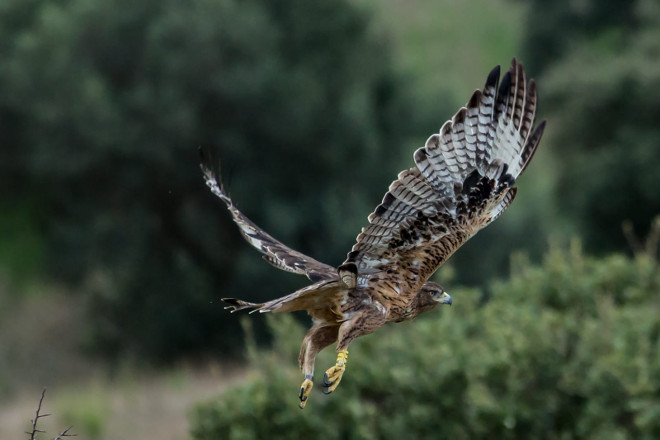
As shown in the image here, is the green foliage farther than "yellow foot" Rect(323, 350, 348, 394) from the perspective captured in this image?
Yes

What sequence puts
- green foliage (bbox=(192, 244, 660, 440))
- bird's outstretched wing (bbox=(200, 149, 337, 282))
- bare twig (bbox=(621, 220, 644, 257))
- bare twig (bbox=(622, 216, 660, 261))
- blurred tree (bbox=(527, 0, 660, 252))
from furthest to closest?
blurred tree (bbox=(527, 0, 660, 252)) → bare twig (bbox=(621, 220, 644, 257)) → bare twig (bbox=(622, 216, 660, 261)) → green foliage (bbox=(192, 244, 660, 440)) → bird's outstretched wing (bbox=(200, 149, 337, 282))

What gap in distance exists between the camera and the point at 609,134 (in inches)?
968

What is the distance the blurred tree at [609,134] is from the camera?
2381 centimetres

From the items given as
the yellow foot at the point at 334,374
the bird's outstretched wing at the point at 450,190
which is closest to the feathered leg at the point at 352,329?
the yellow foot at the point at 334,374

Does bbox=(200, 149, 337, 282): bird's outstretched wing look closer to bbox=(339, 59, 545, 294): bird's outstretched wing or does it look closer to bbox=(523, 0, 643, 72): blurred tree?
bbox=(339, 59, 545, 294): bird's outstretched wing

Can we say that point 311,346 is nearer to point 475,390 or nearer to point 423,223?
point 423,223

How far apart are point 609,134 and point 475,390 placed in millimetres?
17126

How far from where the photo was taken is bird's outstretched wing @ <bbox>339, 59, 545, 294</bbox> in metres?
4.41

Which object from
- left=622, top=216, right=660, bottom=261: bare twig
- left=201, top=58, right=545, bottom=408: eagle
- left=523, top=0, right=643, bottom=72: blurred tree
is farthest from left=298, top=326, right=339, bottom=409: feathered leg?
left=523, top=0, right=643, bottom=72: blurred tree

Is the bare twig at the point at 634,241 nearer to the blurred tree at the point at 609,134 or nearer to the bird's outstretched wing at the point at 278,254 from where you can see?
the blurred tree at the point at 609,134

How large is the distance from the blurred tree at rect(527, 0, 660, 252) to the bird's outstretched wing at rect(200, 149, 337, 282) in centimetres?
1943

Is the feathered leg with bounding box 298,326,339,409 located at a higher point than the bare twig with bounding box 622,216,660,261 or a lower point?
lower

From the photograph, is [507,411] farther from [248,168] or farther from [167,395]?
[248,168]

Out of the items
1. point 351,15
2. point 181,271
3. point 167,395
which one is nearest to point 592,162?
point 351,15
